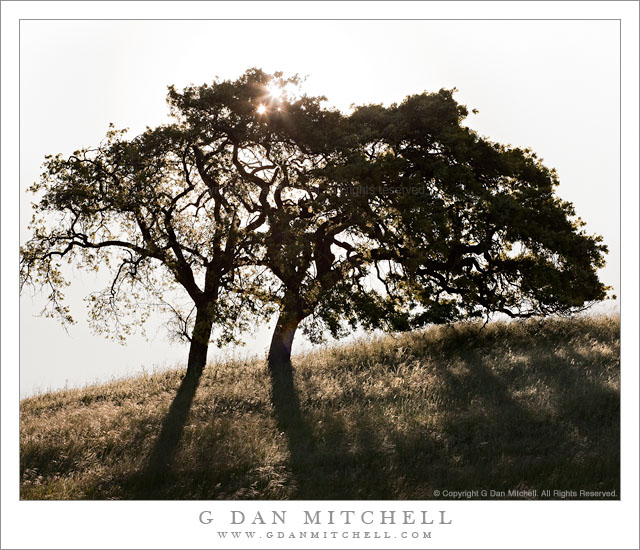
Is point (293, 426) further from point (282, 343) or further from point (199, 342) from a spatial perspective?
point (199, 342)

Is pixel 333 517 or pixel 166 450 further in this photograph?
pixel 166 450

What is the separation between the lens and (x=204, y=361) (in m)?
22.8

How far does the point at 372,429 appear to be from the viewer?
50.2 feet

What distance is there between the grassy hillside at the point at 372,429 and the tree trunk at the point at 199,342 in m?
0.68

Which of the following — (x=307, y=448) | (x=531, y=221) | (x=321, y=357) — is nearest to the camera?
(x=307, y=448)

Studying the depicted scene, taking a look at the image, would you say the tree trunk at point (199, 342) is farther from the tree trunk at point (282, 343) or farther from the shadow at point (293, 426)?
the shadow at point (293, 426)

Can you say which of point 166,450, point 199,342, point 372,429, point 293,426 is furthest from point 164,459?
point 199,342

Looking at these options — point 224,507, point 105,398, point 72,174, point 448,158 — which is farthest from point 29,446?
point 448,158

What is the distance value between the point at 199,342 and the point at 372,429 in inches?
373

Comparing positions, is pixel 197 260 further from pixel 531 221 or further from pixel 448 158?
pixel 531 221

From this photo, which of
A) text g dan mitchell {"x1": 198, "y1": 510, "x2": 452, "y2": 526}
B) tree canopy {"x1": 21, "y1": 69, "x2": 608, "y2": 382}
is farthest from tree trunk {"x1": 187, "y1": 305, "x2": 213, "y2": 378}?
text g dan mitchell {"x1": 198, "y1": 510, "x2": 452, "y2": 526}

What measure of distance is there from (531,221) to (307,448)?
9.92 meters

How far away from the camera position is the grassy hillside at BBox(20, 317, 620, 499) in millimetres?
13133

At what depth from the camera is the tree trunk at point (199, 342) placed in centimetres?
2134
